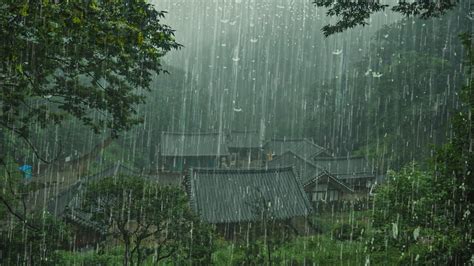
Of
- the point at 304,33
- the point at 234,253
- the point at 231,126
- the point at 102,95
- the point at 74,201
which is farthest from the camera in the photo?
the point at 304,33

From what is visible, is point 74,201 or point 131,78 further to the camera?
point 74,201

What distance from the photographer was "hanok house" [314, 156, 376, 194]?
30.8 m

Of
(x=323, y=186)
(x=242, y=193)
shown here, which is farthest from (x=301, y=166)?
(x=242, y=193)

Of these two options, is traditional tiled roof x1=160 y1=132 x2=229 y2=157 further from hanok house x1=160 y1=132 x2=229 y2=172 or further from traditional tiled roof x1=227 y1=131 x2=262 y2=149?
traditional tiled roof x1=227 y1=131 x2=262 y2=149

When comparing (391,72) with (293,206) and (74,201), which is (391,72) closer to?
(293,206)

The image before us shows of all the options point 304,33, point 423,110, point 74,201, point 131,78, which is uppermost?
point 304,33

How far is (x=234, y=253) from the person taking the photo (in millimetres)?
14562

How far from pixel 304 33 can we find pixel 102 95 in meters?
73.0

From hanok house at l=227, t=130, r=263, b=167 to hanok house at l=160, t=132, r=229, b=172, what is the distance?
4842 mm

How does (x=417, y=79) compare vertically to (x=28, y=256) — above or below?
above

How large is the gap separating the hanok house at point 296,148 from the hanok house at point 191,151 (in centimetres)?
639

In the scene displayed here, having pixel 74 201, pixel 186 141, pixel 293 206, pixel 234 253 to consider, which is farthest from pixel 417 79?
pixel 74 201

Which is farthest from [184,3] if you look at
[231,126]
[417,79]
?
[417,79]

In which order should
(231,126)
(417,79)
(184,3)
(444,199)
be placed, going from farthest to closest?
1. (184,3)
2. (231,126)
3. (417,79)
4. (444,199)
